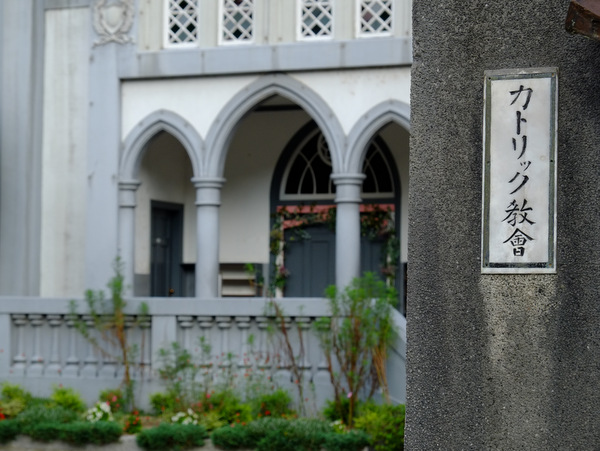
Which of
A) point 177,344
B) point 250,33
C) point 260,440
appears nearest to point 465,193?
point 260,440

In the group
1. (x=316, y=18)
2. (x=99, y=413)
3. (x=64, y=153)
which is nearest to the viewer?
(x=99, y=413)

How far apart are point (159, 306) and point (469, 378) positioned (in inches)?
295

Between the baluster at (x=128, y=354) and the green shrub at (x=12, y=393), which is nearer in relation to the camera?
the green shrub at (x=12, y=393)

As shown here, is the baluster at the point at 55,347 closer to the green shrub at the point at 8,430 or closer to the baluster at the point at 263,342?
the green shrub at the point at 8,430

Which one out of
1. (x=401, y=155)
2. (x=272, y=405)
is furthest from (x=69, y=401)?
(x=401, y=155)

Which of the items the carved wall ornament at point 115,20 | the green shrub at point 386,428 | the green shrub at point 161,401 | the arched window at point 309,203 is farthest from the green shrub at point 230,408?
the arched window at point 309,203

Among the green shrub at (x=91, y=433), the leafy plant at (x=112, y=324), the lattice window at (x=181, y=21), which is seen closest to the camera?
the green shrub at (x=91, y=433)

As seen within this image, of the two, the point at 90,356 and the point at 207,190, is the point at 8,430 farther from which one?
the point at 207,190

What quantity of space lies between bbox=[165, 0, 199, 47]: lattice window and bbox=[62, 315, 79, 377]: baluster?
400cm

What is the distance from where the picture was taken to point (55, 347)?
1103 cm

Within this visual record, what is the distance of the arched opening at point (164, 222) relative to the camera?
561 inches

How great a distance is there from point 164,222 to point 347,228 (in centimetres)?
379

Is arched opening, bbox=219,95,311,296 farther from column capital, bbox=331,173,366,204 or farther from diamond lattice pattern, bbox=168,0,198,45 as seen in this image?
column capital, bbox=331,173,366,204

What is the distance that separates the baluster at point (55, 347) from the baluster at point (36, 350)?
0.08m
